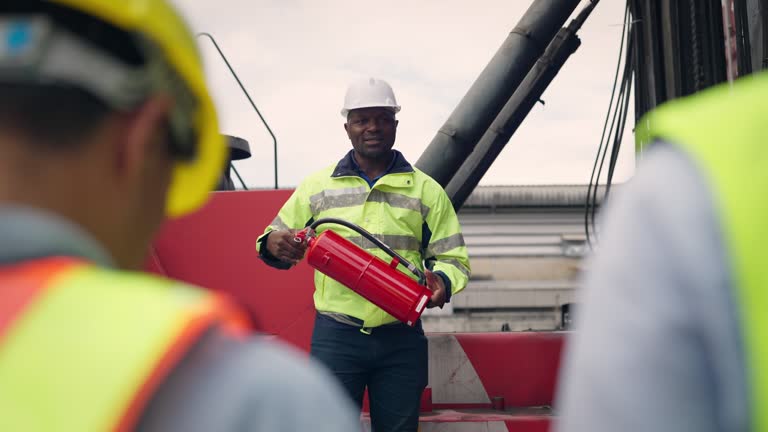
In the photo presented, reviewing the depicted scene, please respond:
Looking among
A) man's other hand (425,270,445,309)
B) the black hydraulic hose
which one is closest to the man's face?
the black hydraulic hose

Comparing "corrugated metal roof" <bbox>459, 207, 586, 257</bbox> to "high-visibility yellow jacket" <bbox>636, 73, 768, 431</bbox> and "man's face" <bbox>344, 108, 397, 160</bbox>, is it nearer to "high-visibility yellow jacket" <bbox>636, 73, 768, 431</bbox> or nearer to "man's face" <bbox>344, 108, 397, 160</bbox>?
"man's face" <bbox>344, 108, 397, 160</bbox>

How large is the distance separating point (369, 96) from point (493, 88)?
1292mm

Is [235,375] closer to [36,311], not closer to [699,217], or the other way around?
[36,311]

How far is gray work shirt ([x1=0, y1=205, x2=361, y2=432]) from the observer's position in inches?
27.5

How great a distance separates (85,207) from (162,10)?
21cm

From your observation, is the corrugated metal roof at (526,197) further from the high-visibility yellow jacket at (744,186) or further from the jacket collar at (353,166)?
the high-visibility yellow jacket at (744,186)

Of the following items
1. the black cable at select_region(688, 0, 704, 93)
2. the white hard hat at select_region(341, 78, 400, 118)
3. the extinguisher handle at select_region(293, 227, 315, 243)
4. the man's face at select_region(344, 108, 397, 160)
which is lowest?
the extinguisher handle at select_region(293, 227, 315, 243)

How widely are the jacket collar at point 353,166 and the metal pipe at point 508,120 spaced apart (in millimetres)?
1552

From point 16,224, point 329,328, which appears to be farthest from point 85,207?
point 329,328

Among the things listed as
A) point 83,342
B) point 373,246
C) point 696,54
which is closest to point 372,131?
point 373,246

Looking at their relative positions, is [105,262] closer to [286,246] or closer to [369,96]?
[286,246]

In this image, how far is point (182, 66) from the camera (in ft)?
2.93

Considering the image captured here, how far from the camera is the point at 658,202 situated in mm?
779

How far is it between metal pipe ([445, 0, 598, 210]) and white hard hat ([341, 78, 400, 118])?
1502 mm
